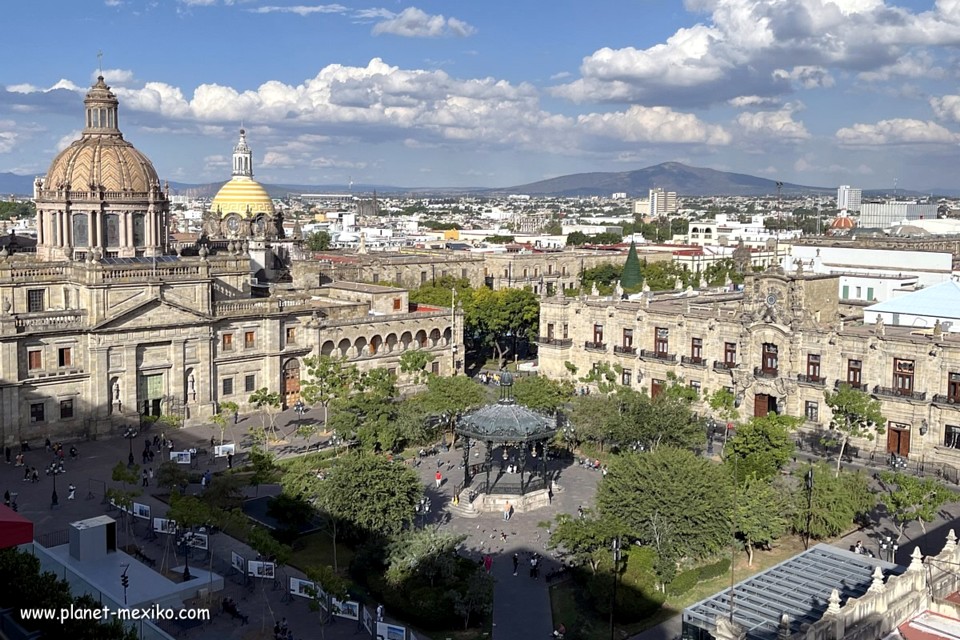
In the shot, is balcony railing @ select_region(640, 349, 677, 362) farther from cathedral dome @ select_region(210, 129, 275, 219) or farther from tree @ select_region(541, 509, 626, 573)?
cathedral dome @ select_region(210, 129, 275, 219)

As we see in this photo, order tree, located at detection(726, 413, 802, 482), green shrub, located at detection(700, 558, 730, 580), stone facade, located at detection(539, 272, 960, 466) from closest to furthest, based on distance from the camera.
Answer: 1. green shrub, located at detection(700, 558, 730, 580)
2. tree, located at detection(726, 413, 802, 482)
3. stone facade, located at detection(539, 272, 960, 466)

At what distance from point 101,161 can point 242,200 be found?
26907mm

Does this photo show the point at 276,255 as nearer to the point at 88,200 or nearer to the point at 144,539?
the point at 88,200

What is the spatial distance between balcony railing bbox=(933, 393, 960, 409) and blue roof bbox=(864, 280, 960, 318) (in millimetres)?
8463

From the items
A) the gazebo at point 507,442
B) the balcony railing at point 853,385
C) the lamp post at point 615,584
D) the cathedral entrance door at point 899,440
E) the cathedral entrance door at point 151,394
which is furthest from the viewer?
the cathedral entrance door at point 151,394

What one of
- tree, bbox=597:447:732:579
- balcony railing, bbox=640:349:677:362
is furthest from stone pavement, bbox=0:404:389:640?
balcony railing, bbox=640:349:677:362

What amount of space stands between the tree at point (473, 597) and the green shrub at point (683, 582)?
22.3 ft

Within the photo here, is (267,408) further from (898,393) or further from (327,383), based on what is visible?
(898,393)

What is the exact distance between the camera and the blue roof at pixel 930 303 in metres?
56.8

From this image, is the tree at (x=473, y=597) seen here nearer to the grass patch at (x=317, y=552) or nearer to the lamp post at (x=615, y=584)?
the lamp post at (x=615, y=584)

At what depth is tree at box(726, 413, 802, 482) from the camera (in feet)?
135

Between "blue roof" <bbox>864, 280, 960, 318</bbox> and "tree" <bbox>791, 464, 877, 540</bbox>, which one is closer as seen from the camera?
"tree" <bbox>791, 464, 877, 540</bbox>

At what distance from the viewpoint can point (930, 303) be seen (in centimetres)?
5819

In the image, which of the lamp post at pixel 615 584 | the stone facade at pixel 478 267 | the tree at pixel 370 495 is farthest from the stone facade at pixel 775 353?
the stone facade at pixel 478 267
